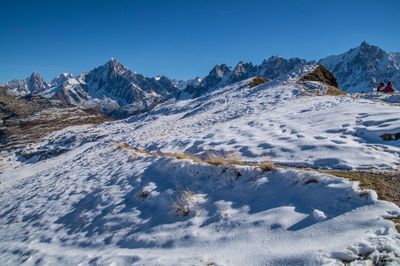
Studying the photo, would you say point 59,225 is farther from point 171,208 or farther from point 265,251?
point 265,251

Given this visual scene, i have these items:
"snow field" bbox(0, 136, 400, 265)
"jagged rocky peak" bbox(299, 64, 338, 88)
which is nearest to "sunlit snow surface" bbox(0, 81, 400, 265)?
"snow field" bbox(0, 136, 400, 265)

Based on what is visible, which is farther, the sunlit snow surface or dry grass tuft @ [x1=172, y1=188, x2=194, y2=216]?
dry grass tuft @ [x1=172, y1=188, x2=194, y2=216]

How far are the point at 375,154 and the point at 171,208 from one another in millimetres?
6047

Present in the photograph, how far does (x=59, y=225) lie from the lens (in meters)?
7.74

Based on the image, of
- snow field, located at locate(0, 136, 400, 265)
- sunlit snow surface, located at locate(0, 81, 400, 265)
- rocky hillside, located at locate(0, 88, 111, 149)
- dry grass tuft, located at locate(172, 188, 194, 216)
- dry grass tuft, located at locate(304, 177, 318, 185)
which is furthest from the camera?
rocky hillside, located at locate(0, 88, 111, 149)

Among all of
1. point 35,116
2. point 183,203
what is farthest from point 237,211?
point 35,116

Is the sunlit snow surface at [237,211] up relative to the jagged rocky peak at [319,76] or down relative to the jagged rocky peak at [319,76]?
down

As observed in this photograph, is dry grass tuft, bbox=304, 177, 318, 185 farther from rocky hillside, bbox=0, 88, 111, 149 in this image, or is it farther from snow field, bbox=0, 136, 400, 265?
rocky hillside, bbox=0, 88, 111, 149

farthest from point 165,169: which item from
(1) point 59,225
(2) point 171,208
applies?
(1) point 59,225

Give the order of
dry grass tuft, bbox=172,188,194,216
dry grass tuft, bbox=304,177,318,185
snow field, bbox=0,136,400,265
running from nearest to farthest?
snow field, bbox=0,136,400,265 → dry grass tuft, bbox=304,177,318,185 → dry grass tuft, bbox=172,188,194,216

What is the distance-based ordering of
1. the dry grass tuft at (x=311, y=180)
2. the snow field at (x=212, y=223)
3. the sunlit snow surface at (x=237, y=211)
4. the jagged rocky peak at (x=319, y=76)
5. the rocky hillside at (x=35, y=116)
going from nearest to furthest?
the snow field at (x=212, y=223), the sunlit snow surface at (x=237, y=211), the dry grass tuft at (x=311, y=180), the jagged rocky peak at (x=319, y=76), the rocky hillside at (x=35, y=116)

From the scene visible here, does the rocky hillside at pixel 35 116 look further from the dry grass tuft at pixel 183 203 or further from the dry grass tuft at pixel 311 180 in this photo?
the dry grass tuft at pixel 311 180

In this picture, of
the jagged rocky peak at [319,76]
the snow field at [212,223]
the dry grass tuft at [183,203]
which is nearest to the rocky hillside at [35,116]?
the jagged rocky peak at [319,76]

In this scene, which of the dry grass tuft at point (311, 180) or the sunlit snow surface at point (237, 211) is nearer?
the sunlit snow surface at point (237, 211)
